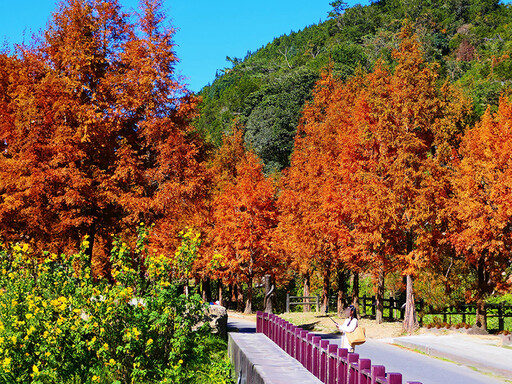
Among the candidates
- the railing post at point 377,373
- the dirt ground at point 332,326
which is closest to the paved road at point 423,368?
the dirt ground at point 332,326

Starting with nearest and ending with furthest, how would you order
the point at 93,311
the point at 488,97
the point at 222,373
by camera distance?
1. the point at 93,311
2. the point at 222,373
3. the point at 488,97

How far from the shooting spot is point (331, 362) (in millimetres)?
8453

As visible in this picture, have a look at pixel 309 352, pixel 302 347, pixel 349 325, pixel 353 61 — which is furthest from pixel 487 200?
pixel 353 61

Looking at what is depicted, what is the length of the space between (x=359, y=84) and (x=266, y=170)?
3426 centimetres

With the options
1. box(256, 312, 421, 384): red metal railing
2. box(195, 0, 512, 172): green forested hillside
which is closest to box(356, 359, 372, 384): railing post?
box(256, 312, 421, 384): red metal railing

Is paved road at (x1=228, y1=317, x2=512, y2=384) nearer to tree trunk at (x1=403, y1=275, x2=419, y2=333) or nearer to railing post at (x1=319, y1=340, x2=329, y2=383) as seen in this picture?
railing post at (x1=319, y1=340, x2=329, y2=383)

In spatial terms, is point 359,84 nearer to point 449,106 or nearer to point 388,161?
point 449,106

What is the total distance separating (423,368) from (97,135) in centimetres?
1316

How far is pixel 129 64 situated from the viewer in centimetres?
2266

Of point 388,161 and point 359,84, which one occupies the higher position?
point 359,84

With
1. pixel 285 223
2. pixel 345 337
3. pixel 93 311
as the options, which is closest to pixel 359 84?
pixel 285 223

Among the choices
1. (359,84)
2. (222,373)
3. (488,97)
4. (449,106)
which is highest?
(488,97)

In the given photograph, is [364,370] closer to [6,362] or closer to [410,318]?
[6,362]

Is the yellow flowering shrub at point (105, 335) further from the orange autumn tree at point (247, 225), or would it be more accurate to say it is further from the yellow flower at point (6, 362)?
the orange autumn tree at point (247, 225)
